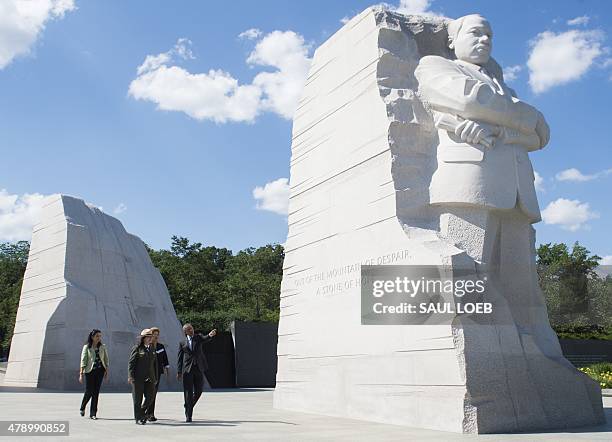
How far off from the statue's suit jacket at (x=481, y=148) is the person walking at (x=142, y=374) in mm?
4076

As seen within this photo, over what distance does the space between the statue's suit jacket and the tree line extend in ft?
85.7

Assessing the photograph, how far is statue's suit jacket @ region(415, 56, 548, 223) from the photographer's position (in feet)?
28.0

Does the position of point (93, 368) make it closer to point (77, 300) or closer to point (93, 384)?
point (93, 384)

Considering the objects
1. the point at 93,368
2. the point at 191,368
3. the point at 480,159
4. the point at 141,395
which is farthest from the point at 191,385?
the point at 480,159

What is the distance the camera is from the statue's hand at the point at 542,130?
939 centimetres

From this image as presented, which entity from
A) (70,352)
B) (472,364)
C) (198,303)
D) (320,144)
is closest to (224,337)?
(70,352)

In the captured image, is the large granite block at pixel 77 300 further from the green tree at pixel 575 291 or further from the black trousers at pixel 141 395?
the green tree at pixel 575 291

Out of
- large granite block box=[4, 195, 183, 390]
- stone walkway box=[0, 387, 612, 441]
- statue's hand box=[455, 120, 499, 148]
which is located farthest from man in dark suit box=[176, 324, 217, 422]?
large granite block box=[4, 195, 183, 390]

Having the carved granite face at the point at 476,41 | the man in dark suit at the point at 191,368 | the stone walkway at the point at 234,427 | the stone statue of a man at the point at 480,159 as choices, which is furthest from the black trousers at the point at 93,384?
the carved granite face at the point at 476,41

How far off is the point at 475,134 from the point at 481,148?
20 centimetres

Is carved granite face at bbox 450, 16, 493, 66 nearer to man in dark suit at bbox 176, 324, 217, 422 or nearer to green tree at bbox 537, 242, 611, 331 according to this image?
man in dark suit at bbox 176, 324, 217, 422

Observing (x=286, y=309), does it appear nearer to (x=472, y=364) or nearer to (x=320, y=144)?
(x=320, y=144)

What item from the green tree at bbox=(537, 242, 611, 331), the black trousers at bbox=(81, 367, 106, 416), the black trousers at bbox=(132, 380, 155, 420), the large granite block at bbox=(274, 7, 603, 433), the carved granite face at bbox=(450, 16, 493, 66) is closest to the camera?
the large granite block at bbox=(274, 7, 603, 433)

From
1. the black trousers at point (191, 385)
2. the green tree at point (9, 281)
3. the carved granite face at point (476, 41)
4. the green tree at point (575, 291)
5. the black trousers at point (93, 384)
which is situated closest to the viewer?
the black trousers at point (191, 385)
